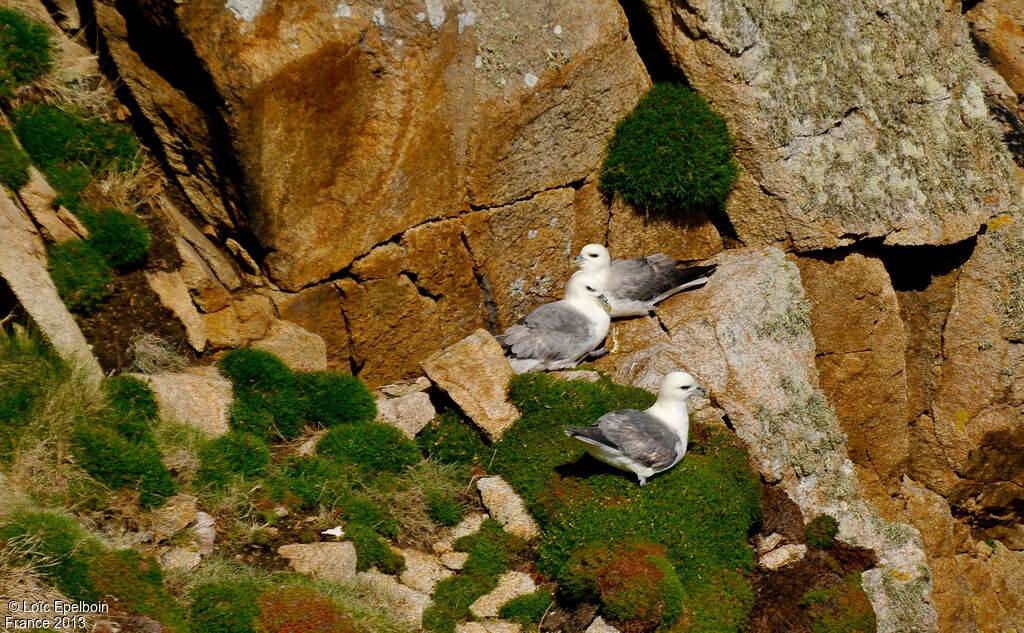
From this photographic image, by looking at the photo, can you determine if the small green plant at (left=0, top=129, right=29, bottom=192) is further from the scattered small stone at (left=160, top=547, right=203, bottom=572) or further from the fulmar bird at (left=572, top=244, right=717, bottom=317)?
the fulmar bird at (left=572, top=244, right=717, bottom=317)

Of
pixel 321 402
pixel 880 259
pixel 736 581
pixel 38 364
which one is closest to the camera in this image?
pixel 38 364

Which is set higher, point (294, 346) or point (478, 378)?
point (294, 346)

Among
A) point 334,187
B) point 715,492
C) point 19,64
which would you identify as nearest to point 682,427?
point 715,492

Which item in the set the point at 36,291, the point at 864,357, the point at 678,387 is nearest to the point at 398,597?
the point at 678,387

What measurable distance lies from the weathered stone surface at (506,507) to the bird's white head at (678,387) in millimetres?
1417

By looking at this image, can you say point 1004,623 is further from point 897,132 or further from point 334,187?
point 334,187

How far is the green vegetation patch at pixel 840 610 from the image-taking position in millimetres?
7871

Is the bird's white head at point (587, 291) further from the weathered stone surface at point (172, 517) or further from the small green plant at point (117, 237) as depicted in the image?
the weathered stone surface at point (172, 517)

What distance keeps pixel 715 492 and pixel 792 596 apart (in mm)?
979

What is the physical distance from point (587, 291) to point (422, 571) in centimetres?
331

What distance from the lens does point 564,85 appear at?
941 cm

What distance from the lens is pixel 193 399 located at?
25.3 feet

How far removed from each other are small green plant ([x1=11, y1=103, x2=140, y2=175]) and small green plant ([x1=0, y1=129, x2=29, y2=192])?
23cm

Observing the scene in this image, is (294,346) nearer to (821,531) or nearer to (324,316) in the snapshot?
(324,316)
